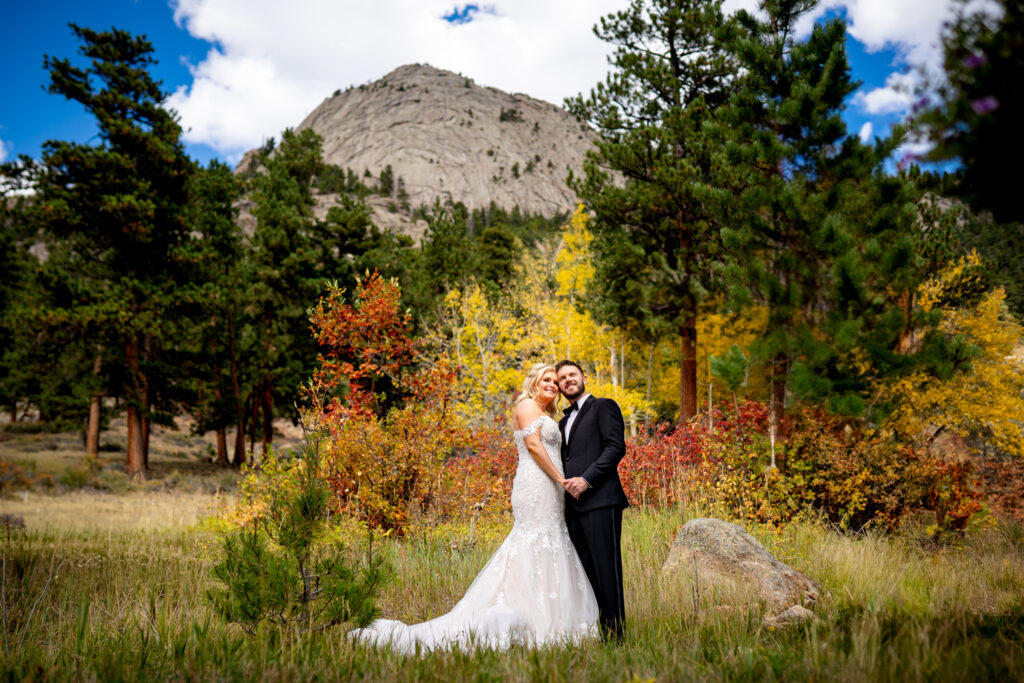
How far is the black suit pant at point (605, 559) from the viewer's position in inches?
148

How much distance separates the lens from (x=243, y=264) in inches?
902

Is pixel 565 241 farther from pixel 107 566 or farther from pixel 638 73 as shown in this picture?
pixel 107 566

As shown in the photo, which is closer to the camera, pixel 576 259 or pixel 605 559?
pixel 605 559

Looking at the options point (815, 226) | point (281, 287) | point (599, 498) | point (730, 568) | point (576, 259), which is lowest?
point (730, 568)

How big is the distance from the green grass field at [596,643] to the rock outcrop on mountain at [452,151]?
13679cm

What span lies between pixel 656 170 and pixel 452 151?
162 m

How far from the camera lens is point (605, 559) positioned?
3818 millimetres

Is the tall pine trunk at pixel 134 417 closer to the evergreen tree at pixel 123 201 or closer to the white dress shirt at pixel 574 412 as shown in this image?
the evergreen tree at pixel 123 201

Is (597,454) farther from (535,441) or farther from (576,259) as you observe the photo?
(576,259)

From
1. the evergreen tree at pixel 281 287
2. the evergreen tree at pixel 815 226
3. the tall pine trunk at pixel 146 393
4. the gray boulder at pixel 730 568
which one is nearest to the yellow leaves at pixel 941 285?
the evergreen tree at pixel 815 226

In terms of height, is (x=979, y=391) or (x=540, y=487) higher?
(x=979, y=391)

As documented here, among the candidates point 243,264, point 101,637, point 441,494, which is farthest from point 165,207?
point 101,637

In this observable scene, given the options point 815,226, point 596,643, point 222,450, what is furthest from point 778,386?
point 222,450

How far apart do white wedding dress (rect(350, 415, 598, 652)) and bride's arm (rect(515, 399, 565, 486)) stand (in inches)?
1.8
